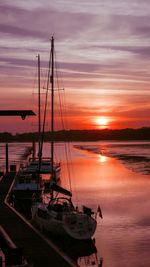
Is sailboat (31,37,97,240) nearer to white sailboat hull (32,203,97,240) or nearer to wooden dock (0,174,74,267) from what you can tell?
white sailboat hull (32,203,97,240)

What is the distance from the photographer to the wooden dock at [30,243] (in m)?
21.1

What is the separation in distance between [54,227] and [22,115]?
9.67 m

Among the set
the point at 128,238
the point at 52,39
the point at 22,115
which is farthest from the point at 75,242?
the point at 52,39

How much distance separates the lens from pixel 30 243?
24.3 meters

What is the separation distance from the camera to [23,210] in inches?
1581

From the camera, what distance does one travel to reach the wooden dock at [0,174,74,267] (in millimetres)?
21125

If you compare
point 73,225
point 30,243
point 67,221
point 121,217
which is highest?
point 67,221

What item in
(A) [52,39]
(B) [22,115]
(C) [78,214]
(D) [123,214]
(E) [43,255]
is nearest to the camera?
(B) [22,115]

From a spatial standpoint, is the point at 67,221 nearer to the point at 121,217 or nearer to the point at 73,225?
the point at 73,225

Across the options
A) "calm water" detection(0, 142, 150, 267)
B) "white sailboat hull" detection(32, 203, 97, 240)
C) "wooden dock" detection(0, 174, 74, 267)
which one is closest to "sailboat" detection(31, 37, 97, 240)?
"white sailboat hull" detection(32, 203, 97, 240)

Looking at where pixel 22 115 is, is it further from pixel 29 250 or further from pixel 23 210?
pixel 23 210

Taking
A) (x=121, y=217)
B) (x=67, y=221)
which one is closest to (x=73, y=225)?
(x=67, y=221)

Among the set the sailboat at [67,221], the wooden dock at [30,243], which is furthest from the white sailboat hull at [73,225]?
the wooden dock at [30,243]

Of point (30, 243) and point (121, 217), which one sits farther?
point (121, 217)
